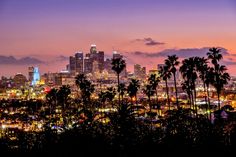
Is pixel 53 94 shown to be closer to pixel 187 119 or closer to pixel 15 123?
pixel 15 123

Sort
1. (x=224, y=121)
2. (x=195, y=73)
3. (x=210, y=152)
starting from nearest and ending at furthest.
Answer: (x=210, y=152) < (x=224, y=121) < (x=195, y=73)

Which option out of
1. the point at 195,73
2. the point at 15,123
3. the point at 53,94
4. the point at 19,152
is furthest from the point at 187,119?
the point at 15,123

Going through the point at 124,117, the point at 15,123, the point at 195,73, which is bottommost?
the point at 15,123

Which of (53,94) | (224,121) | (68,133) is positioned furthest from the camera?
(53,94)

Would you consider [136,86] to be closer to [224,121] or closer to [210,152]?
[224,121]

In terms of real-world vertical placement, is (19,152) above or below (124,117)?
below

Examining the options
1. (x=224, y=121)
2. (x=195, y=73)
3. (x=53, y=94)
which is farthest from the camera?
(x=53, y=94)

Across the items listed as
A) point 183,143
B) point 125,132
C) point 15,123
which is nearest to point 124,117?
point 125,132

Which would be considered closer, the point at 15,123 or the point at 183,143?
the point at 183,143

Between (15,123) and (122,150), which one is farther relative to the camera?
(15,123)
